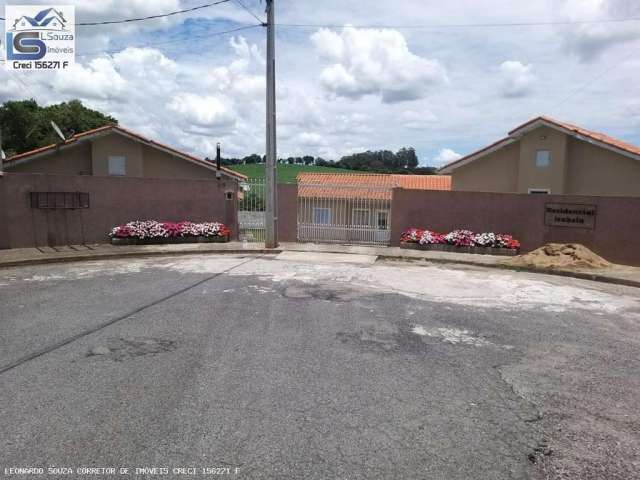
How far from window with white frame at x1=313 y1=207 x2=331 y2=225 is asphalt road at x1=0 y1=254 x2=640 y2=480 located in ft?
25.9

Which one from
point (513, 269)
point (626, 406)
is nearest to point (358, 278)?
point (513, 269)

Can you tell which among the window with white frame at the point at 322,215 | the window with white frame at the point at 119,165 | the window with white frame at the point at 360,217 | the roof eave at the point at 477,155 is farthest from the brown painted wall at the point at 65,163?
the roof eave at the point at 477,155

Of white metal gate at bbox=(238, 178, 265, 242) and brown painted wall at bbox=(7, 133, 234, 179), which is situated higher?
brown painted wall at bbox=(7, 133, 234, 179)

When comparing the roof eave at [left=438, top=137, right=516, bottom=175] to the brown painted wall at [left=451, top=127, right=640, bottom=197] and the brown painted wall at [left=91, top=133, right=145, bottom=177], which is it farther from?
the brown painted wall at [left=91, top=133, right=145, bottom=177]

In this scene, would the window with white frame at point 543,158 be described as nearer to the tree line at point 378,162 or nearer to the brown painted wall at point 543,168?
the brown painted wall at point 543,168

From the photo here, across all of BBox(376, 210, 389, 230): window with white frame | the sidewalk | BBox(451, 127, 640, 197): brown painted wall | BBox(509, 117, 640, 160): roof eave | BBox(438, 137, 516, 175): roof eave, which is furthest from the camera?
BBox(438, 137, 516, 175): roof eave

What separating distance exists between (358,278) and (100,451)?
7367 mm

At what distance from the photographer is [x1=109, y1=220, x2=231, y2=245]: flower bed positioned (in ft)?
48.5

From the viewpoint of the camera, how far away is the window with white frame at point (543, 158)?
2050cm

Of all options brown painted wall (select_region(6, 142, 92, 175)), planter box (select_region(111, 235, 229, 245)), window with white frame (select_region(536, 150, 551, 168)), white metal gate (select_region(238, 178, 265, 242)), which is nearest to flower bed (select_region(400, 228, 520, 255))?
A: white metal gate (select_region(238, 178, 265, 242))

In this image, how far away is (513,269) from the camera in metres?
12.4

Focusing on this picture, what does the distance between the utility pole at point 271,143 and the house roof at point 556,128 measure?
37.0 ft

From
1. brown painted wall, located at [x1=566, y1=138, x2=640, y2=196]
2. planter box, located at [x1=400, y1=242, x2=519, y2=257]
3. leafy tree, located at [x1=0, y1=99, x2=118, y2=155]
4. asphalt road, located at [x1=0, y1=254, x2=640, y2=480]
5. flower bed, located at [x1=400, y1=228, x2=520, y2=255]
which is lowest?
asphalt road, located at [x1=0, y1=254, x2=640, y2=480]

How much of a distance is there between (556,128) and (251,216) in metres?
12.6
